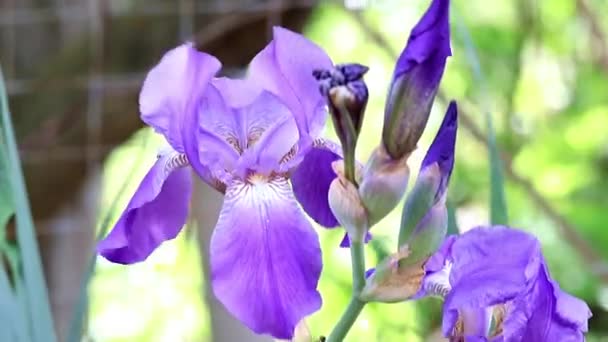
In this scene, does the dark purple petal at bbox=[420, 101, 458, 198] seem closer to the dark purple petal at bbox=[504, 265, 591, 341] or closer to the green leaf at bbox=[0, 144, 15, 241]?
the dark purple petal at bbox=[504, 265, 591, 341]

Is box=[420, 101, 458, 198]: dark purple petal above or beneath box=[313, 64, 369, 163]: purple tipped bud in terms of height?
beneath

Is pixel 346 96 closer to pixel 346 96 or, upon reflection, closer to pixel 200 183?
pixel 346 96

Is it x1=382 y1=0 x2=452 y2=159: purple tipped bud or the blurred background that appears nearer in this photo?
x1=382 y1=0 x2=452 y2=159: purple tipped bud

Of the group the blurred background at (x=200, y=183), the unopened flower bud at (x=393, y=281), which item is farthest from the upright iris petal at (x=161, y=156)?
the blurred background at (x=200, y=183)

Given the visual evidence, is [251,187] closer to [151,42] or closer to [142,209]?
[142,209]

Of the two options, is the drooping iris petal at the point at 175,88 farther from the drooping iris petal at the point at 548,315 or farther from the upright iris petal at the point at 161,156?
the drooping iris petal at the point at 548,315

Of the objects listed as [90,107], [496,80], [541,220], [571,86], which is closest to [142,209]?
[90,107]

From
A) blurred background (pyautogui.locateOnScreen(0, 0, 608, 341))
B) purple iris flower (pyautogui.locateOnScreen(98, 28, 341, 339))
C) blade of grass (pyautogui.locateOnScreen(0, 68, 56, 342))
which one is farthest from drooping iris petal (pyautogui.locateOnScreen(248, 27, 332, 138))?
blurred background (pyautogui.locateOnScreen(0, 0, 608, 341))
